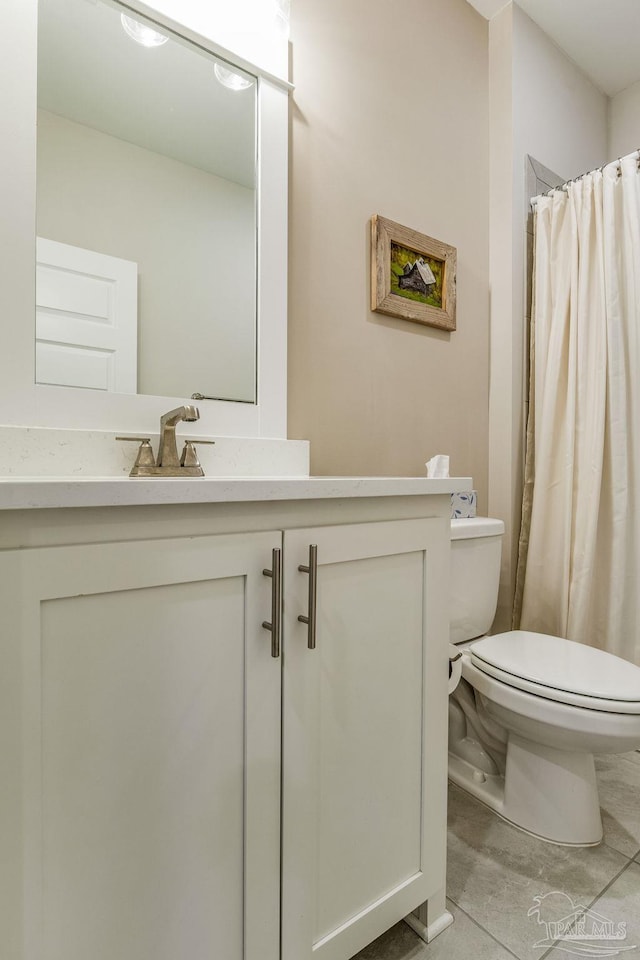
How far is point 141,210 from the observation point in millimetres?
1074

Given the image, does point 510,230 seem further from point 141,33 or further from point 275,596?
point 275,596

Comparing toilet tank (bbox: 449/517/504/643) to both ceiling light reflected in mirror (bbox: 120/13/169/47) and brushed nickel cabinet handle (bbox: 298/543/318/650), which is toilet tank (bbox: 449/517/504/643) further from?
ceiling light reflected in mirror (bbox: 120/13/169/47)

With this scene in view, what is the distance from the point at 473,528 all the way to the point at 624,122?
2.10 meters

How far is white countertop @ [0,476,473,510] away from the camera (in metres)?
0.52

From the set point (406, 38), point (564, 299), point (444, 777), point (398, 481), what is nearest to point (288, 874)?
point (444, 777)

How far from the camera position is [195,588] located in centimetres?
65

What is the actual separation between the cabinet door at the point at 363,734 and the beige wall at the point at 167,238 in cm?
58

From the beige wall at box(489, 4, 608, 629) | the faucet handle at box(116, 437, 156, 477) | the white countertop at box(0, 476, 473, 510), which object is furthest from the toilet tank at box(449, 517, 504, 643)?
the faucet handle at box(116, 437, 156, 477)

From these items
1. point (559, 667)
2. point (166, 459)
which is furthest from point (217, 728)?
point (559, 667)

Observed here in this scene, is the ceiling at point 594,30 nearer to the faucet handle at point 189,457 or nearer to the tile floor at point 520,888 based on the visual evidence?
the faucet handle at point 189,457

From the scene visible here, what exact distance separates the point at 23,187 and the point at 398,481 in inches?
35.4

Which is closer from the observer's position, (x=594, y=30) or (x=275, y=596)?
(x=275, y=596)

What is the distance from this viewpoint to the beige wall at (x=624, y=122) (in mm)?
2125

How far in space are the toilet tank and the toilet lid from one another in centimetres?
9
